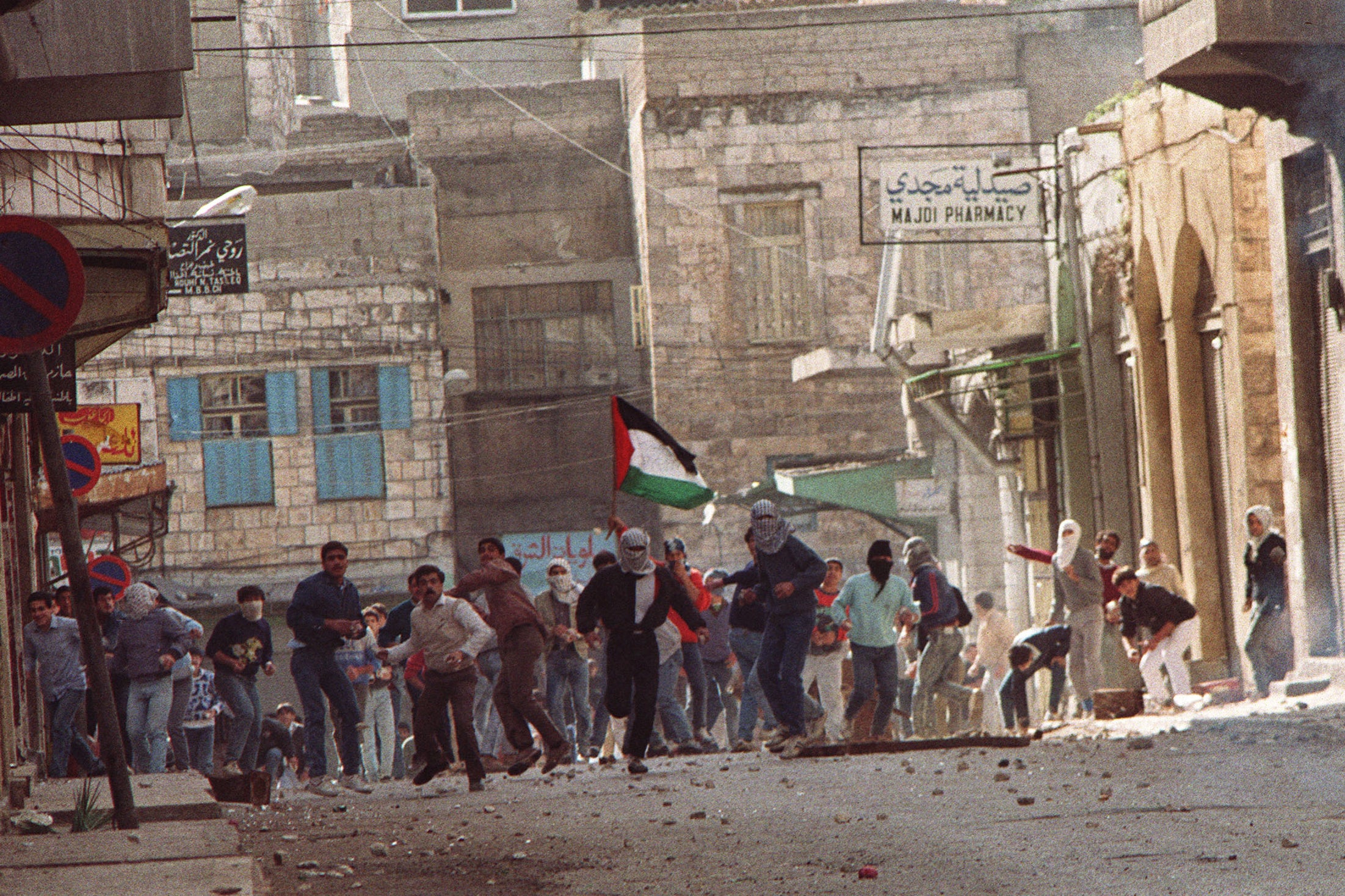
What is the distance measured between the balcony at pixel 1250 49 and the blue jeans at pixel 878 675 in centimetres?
428

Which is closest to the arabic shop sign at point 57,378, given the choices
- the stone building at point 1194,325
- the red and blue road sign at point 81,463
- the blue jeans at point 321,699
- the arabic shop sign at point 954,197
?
the blue jeans at point 321,699

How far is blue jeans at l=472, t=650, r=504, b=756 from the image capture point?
15.4 m

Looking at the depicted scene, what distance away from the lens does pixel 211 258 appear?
24.2 meters

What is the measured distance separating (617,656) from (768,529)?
122 cm


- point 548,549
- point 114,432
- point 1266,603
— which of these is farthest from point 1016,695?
point 548,549

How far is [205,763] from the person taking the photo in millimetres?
14711

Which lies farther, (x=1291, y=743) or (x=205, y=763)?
(x=205, y=763)

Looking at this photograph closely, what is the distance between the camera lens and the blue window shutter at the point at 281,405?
103ft

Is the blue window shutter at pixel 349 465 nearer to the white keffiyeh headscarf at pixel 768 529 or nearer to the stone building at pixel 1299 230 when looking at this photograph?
the stone building at pixel 1299 230

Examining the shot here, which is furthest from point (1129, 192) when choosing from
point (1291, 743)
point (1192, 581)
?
point (1291, 743)

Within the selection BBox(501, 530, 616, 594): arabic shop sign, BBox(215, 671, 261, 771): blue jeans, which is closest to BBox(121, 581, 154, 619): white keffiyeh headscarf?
BBox(215, 671, 261, 771): blue jeans

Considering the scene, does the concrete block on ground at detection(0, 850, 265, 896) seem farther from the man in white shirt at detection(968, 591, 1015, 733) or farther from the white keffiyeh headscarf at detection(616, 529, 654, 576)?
the man in white shirt at detection(968, 591, 1015, 733)

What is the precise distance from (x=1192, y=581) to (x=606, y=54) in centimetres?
1865

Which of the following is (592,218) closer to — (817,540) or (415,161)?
(415,161)
